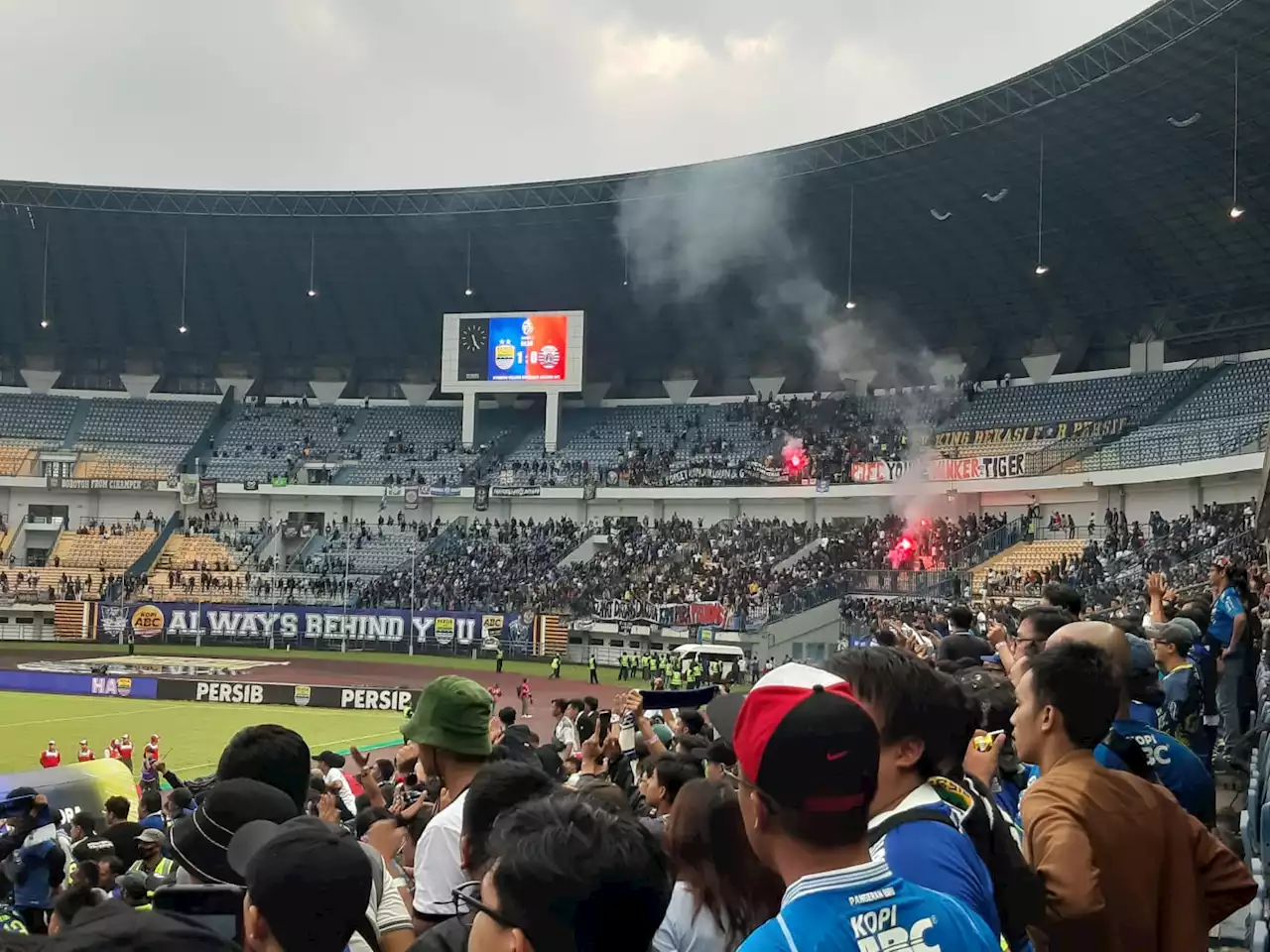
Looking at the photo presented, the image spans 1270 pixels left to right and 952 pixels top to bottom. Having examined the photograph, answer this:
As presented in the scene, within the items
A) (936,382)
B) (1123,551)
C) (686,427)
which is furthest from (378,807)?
(686,427)

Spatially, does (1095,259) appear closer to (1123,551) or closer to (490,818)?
(1123,551)

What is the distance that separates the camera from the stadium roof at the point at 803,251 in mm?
34625

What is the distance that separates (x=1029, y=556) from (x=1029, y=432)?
7877 millimetres

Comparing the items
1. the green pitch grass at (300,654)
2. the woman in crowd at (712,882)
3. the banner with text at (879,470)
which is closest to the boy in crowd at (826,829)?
the woman in crowd at (712,882)

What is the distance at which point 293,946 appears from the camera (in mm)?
2709

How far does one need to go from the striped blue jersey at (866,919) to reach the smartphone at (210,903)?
5.32ft

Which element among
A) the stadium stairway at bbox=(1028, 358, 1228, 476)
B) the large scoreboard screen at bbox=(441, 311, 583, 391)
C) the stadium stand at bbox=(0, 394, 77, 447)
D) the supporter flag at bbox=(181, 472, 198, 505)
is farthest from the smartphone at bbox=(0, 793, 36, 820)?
the stadium stand at bbox=(0, 394, 77, 447)

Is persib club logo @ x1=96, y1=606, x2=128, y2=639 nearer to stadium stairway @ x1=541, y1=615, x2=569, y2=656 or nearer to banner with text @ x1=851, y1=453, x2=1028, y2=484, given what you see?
stadium stairway @ x1=541, y1=615, x2=569, y2=656

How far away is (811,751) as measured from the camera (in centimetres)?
231

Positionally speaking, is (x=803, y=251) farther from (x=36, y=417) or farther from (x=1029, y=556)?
(x=36, y=417)

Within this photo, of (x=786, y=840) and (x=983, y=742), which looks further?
(x=983, y=742)

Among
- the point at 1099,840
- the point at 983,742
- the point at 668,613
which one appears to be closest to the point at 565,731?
the point at 983,742

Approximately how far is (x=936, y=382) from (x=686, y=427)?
12.8 meters

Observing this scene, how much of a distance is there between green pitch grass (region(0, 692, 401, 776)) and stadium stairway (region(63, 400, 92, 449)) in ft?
94.7
